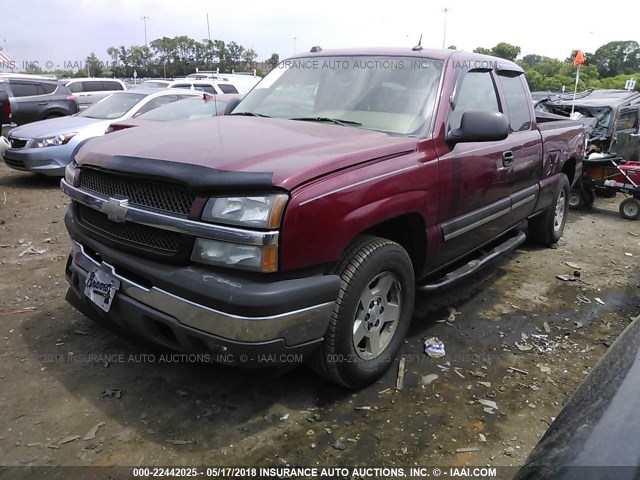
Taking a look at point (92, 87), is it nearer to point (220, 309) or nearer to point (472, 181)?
point (472, 181)

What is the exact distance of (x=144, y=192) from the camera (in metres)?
2.56

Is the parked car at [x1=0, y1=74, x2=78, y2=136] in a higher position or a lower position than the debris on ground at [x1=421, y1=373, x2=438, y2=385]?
higher

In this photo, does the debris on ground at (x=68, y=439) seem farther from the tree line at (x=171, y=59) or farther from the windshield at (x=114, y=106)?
the tree line at (x=171, y=59)

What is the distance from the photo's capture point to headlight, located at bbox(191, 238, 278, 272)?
2.26m

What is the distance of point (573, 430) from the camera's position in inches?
58.1

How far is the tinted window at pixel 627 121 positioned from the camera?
32.9 ft

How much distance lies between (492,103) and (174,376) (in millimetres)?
3182

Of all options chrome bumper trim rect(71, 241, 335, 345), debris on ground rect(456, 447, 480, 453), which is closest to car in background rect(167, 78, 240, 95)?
chrome bumper trim rect(71, 241, 335, 345)

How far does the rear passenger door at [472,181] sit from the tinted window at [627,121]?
23.8 feet

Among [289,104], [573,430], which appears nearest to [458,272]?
[289,104]

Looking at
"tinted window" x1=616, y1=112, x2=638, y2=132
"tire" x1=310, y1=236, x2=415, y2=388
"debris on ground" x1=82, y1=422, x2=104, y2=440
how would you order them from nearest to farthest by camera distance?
"debris on ground" x1=82, y1=422, x2=104, y2=440 → "tire" x1=310, y1=236, x2=415, y2=388 → "tinted window" x1=616, y1=112, x2=638, y2=132

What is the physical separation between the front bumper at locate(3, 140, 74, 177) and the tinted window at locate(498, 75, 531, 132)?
6.59m

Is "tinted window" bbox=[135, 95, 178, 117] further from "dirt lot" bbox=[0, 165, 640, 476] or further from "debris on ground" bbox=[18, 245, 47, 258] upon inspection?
"dirt lot" bbox=[0, 165, 640, 476]

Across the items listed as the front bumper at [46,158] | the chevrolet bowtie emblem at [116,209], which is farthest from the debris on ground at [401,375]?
the front bumper at [46,158]
